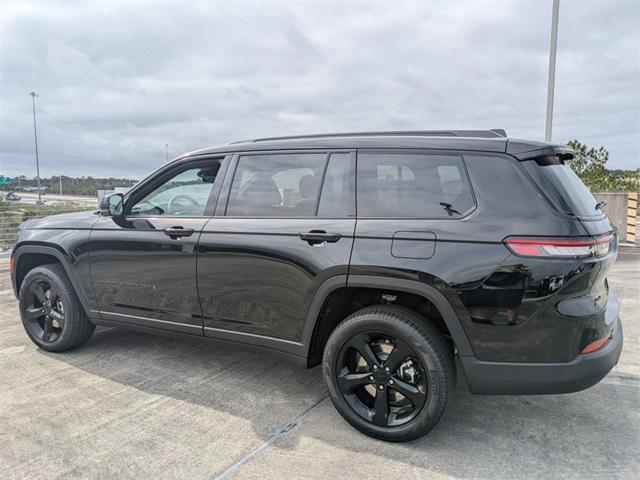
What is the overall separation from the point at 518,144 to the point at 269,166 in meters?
1.63

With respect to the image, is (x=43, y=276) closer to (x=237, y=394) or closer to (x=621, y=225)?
(x=237, y=394)

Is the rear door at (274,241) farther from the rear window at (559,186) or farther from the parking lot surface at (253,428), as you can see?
the rear window at (559,186)

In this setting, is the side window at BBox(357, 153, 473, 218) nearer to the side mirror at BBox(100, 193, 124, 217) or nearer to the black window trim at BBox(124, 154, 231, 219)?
the black window trim at BBox(124, 154, 231, 219)

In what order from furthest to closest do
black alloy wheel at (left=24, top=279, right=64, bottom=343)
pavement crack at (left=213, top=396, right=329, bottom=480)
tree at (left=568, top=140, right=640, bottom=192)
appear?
tree at (left=568, top=140, right=640, bottom=192) < black alloy wheel at (left=24, top=279, right=64, bottom=343) < pavement crack at (left=213, top=396, right=329, bottom=480)

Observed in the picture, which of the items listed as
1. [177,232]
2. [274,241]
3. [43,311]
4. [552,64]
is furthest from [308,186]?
[552,64]

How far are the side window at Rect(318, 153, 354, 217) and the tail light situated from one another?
994mm

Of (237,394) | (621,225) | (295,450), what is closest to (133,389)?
(237,394)

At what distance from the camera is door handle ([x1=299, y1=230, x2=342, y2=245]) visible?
2.84 m

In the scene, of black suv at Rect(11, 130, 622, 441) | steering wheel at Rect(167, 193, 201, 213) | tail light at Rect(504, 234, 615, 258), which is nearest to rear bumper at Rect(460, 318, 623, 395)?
black suv at Rect(11, 130, 622, 441)

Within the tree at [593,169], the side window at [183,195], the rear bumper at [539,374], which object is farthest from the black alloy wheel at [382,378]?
the tree at [593,169]

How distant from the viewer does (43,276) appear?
4074mm

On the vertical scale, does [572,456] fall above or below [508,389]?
below

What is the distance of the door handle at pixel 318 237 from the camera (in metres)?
2.84

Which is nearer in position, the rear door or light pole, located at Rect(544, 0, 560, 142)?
the rear door
